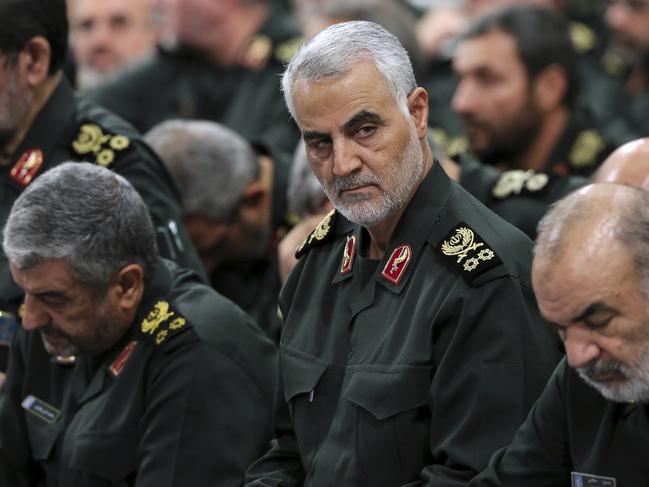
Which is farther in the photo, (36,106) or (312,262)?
(36,106)

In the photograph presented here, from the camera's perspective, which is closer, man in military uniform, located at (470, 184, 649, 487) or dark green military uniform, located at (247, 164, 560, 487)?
man in military uniform, located at (470, 184, 649, 487)

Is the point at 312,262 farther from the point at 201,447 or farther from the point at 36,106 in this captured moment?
the point at 36,106

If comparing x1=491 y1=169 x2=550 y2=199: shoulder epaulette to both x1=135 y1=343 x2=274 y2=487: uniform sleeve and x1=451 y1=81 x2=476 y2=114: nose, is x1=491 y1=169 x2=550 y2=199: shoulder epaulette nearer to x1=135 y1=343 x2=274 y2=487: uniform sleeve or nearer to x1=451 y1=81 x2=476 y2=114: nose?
x1=451 y1=81 x2=476 y2=114: nose

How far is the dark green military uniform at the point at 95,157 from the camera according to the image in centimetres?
420

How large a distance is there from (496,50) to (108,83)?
2.12m

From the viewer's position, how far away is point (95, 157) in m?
4.21

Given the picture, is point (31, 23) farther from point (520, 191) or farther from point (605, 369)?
point (605, 369)

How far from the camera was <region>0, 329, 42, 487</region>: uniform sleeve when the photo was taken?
386 centimetres

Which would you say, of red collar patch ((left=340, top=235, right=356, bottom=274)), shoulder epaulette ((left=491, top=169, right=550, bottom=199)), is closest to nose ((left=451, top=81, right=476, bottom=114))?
shoulder epaulette ((left=491, top=169, right=550, bottom=199))

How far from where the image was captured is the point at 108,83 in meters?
6.68

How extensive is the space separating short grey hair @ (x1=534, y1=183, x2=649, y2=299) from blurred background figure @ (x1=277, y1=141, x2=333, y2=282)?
165 cm

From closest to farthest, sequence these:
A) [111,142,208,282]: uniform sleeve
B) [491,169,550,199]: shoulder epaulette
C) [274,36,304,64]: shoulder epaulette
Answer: [111,142,208,282]: uniform sleeve
[491,169,550,199]: shoulder epaulette
[274,36,304,64]: shoulder epaulette

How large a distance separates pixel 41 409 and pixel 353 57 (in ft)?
4.54

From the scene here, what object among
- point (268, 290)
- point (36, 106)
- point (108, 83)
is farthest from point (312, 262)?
point (108, 83)
